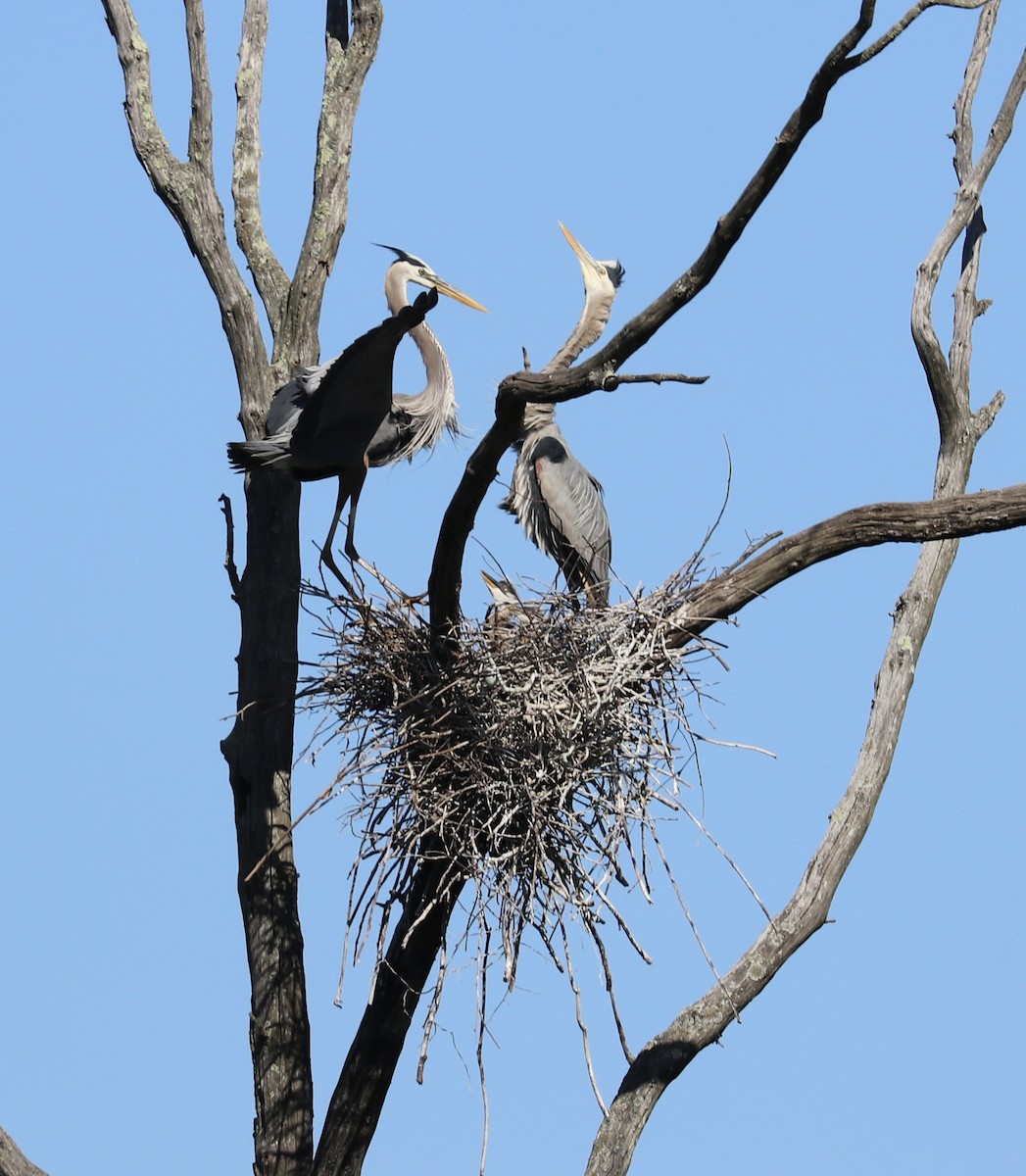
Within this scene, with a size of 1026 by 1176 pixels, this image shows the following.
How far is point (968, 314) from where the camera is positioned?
21.8 feet

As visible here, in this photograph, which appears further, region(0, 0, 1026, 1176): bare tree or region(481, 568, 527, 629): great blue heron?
region(481, 568, 527, 629): great blue heron

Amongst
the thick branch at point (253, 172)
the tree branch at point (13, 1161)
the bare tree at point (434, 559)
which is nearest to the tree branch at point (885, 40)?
the bare tree at point (434, 559)

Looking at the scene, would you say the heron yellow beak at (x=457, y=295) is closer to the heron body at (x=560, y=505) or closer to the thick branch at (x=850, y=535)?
the heron body at (x=560, y=505)

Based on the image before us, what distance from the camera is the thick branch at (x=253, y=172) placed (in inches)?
245

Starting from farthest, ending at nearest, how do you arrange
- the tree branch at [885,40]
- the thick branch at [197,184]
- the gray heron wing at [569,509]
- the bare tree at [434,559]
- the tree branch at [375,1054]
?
the gray heron wing at [569,509]
the thick branch at [197,184]
the tree branch at [375,1054]
the bare tree at [434,559]
the tree branch at [885,40]

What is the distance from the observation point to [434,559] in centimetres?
469

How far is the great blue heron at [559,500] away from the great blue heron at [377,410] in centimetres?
39

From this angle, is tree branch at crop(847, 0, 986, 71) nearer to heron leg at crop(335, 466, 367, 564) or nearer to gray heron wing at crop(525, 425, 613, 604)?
heron leg at crop(335, 466, 367, 564)

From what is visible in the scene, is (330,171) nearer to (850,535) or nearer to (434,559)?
(434,559)

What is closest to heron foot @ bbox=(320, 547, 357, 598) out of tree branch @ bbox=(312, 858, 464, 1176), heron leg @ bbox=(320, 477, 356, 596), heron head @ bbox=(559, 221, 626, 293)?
heron leg @ bbox=(320, 477, 356, 596)

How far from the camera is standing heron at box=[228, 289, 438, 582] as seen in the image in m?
4.87

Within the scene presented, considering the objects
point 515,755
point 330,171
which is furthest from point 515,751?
point 330,171

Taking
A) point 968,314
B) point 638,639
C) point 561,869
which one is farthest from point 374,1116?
point 968,314

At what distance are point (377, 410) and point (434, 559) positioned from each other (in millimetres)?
794
